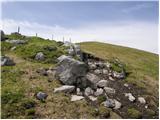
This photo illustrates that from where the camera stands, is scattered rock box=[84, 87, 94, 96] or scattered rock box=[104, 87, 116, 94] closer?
scattered rock box=[84, 87, 94, 96]

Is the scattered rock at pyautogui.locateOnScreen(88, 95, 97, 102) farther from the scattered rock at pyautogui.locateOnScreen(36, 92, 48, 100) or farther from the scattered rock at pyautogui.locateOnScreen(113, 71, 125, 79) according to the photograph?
the scattered rock at pyautogui.locateOnScreen(113, 71, 125, 79)

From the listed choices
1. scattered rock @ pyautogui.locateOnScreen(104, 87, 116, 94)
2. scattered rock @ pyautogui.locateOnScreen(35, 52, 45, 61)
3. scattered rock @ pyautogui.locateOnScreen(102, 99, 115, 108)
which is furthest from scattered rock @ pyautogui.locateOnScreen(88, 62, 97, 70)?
scattered rock @ pyautogui.locateOnScreen(102, 99, 115, 108)

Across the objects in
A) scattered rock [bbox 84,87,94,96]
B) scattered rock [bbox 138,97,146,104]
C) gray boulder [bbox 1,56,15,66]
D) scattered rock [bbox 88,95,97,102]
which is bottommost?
scattered rock [bbox 138,97,146,104]

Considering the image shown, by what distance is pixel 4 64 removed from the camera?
29938 mm

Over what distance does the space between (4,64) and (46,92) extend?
6648 mm

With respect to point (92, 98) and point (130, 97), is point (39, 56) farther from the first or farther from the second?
point (130, 97)

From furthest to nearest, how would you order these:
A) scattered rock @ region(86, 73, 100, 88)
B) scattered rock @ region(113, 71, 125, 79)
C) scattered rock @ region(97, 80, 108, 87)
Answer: scattered rock @ region(113, 71, 125, 79) → scattered rock @ region(97, 80, 108, 87) → scattered rock @ region(86, 73, 100, 88)

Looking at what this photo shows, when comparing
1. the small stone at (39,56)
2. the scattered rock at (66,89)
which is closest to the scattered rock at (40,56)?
the small stone at (39,56)

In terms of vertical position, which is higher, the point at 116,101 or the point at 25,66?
the point at 25,66

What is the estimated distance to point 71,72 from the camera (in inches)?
1082

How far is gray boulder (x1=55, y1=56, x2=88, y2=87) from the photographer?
27.3m

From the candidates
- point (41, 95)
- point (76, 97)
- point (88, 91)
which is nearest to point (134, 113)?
point (88, 91)

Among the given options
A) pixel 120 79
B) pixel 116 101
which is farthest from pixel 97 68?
pixel 116 101

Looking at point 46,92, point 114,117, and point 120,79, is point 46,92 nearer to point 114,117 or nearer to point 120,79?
point 114,117
